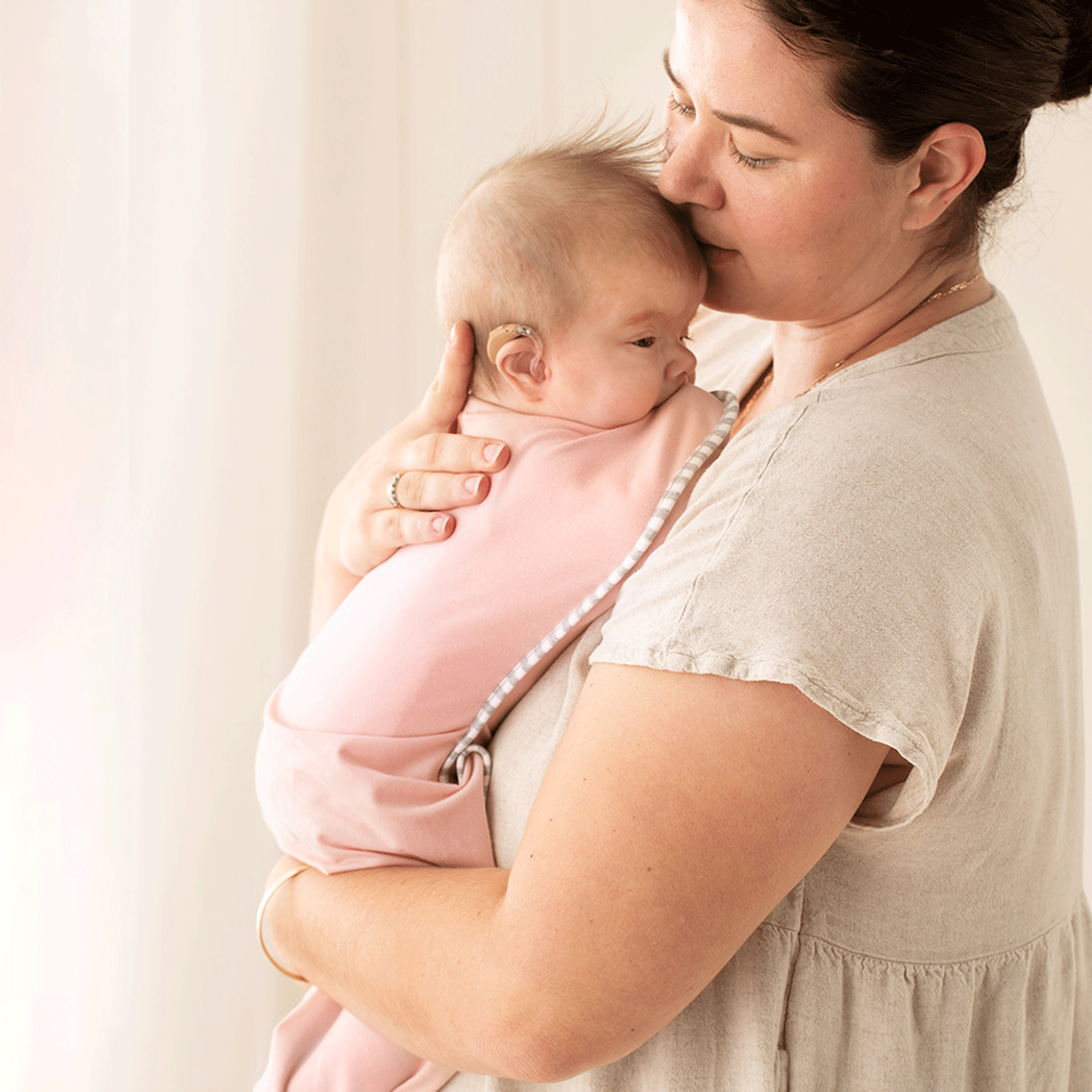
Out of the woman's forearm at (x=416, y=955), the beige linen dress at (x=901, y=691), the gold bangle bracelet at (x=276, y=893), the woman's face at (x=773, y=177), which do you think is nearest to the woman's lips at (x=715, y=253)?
the woman's face at (x=773, y=177)

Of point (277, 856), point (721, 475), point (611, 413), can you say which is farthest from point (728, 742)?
point (277, 856)

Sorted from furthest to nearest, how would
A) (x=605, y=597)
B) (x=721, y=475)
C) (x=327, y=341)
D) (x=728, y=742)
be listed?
1. (x=327, y=341)
2. (x=605, y=597)
3. (x=721, y=475)
4. (x=728, y=742)

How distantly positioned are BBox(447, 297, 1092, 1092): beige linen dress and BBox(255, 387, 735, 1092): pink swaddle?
5 centimetres

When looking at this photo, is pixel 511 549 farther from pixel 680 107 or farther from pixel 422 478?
Result: pixel 680 107

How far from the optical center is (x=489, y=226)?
110cm

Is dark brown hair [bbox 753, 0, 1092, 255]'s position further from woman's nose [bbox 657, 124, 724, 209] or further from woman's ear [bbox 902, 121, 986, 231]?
woman's nose [bbox 657, 124, 724, 209]

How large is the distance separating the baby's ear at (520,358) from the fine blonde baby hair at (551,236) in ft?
0.04

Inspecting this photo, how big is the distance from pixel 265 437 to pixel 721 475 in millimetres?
1101

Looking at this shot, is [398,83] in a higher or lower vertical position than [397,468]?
higher

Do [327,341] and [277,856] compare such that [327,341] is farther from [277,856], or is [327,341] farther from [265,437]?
[277,856]

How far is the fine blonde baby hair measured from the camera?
106 cm

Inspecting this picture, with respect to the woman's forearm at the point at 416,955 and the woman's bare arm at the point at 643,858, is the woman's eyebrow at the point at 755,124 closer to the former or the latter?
the woman's bare arm at the point at 643,858

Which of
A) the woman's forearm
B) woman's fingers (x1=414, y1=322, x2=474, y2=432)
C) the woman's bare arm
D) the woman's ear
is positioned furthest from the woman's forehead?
the woman's forearm

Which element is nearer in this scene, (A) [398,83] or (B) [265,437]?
(B) [265,437]
